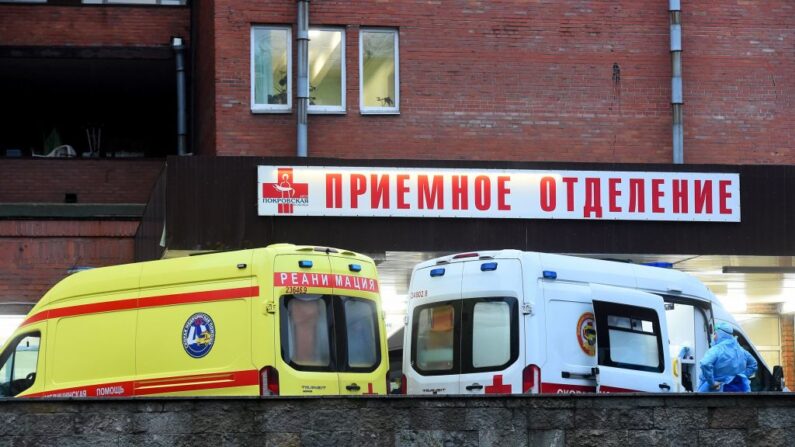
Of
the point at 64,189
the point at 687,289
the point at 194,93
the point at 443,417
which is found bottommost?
the point at 443,417

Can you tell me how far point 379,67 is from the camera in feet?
78.1

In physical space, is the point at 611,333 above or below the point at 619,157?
below

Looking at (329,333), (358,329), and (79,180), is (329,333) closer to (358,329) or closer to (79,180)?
(358,329)

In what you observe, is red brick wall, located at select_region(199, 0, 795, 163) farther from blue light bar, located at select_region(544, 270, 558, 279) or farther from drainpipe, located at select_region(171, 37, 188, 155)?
blue light bar, located at select_region(544, 270, 558, 279)

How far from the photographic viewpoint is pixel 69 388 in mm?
16375

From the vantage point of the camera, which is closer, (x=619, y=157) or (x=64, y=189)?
(x=619, y=157)

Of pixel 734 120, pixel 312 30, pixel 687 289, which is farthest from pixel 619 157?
pixel 687 289

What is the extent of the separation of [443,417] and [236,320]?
12.5 feet

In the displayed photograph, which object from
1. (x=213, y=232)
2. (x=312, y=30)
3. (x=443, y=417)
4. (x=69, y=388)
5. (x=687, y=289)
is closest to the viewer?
(x=443, y=417)

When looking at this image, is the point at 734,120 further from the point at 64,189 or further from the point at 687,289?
the point at 64,189

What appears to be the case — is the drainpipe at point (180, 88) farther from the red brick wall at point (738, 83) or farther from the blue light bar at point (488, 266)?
the blue light bar at point (488, 266)

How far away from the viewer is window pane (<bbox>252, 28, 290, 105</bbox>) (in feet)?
77.2

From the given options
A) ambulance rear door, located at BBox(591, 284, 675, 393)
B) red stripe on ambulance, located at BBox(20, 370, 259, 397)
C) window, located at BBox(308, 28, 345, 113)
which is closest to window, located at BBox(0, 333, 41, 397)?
red stripe on ambulance, located at BBox(20, 370, 259, 397)

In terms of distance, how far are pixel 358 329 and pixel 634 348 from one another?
2.92 metres
